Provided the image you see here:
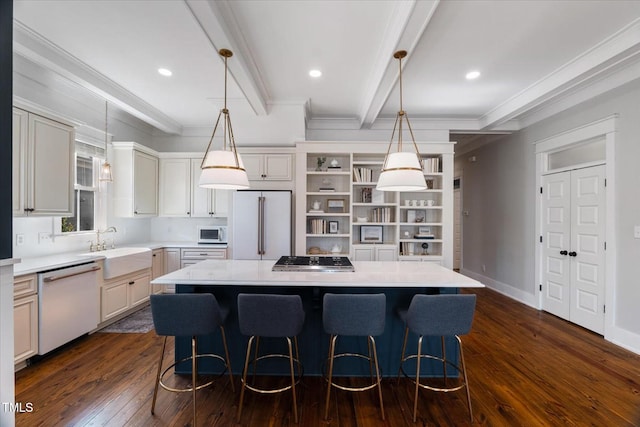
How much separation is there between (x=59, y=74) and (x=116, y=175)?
5.41 ft

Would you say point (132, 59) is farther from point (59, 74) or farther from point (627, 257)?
point (627, 257)

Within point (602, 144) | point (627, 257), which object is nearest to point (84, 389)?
point (627, 257)

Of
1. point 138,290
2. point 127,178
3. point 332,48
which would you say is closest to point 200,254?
point 138,290

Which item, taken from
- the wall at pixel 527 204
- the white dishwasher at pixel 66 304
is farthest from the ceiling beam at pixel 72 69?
the wall at pixel 527 204

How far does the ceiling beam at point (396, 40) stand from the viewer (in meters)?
2.09

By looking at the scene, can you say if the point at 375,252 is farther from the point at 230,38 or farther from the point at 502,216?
the point at 230,38

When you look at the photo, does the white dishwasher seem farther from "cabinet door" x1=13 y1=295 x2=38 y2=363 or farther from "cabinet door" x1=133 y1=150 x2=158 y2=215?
"cabinet door" x1=133 y1=150 x2=158 y2=215

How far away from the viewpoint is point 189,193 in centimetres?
490

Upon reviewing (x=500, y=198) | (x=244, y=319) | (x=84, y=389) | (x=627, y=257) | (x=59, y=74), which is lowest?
(x=84, y=389)

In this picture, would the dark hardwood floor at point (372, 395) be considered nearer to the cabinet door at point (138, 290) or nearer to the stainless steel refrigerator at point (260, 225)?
the cabinet door at point (138, 290)

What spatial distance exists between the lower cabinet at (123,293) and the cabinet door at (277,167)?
2.31 meters

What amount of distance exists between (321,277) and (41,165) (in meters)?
3.02

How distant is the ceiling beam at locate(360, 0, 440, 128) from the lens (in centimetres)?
209

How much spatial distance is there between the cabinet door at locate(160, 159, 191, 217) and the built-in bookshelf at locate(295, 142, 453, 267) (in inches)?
81.6
